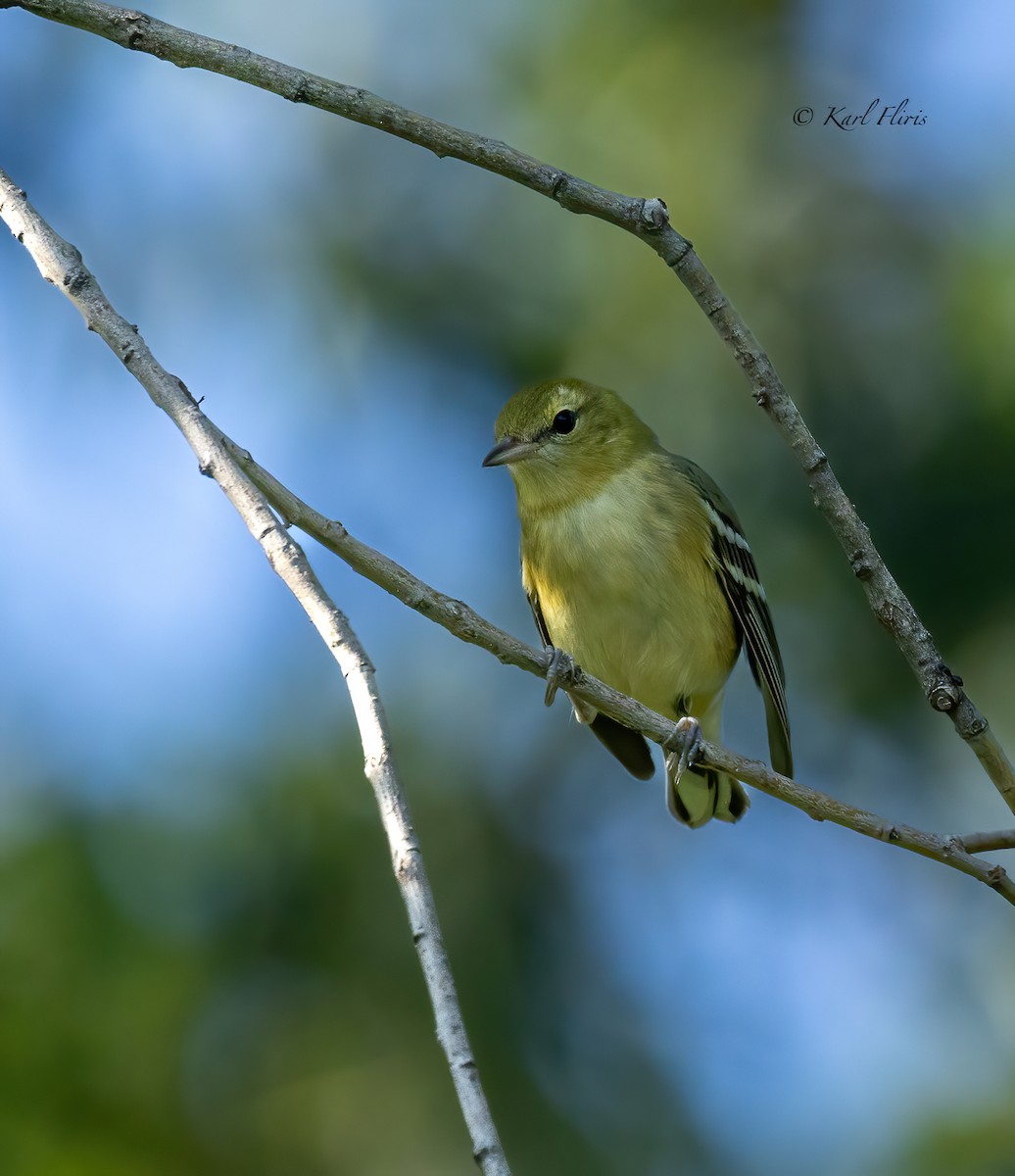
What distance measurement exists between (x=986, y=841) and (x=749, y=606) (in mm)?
2390

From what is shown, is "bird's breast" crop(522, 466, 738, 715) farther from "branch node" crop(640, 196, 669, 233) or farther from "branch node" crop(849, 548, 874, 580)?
"branch node" crop(640, 196, 669, 233)

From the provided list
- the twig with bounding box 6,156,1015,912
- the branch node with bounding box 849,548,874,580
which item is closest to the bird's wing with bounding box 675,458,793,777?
the twig with bounding box 6,156,1015,912

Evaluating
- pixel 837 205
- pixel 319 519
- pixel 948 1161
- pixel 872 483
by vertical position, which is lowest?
pixel 948 1161

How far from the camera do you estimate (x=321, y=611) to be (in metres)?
2.18

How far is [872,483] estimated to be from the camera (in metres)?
6.11

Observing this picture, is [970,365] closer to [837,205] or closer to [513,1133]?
[837,205]

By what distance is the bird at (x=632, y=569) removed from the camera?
16.5 ft

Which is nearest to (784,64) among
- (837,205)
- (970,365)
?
(837,205)

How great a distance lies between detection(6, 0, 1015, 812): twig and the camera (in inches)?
103

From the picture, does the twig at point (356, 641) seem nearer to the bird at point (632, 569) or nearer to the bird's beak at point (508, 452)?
the bird at point (632, 569)

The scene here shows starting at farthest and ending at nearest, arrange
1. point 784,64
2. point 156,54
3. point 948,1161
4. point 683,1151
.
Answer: point 784,64, point 683,1151, point 948,1161, point 156,54

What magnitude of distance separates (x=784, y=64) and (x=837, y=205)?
31.5 inches

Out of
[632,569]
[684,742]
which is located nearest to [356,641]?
[684,742]

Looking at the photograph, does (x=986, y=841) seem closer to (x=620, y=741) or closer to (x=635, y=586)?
(x=635, y=586)
